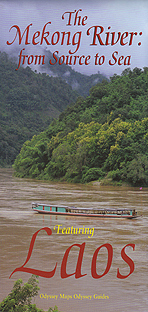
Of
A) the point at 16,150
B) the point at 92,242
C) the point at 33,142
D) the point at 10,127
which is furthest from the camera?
the point at 10,127

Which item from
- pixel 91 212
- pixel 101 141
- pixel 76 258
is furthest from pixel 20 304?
pixel 101 141

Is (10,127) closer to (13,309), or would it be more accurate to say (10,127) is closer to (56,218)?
(56,218)

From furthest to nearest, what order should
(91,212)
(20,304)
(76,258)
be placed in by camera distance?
(91,212), (76,258), (20,304)

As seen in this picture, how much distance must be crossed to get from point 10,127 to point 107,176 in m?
108

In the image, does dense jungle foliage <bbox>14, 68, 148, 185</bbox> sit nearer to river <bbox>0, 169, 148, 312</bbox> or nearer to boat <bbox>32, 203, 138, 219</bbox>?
boat <bbox>32, 203, 138, 219</bbox>

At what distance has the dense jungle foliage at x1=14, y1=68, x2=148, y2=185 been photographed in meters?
50.5

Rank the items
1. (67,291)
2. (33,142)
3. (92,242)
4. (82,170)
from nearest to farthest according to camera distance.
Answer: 1. (67,291)
2. (92,242)
3. (82,170)
4. (33,142)

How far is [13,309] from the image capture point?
272 inches

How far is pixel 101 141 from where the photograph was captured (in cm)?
5328

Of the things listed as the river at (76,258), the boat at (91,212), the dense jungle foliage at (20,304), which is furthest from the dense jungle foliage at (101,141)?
the dense jungle foliage at (20,304)

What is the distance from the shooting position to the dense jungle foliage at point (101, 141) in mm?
50469

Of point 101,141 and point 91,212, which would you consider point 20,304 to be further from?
point 101,141

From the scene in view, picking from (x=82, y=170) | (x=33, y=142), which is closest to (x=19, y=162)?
(x=33, y=142)

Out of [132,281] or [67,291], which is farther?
[132,281]
